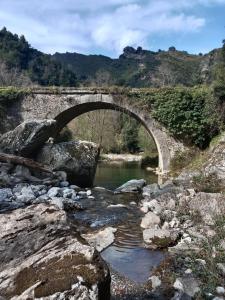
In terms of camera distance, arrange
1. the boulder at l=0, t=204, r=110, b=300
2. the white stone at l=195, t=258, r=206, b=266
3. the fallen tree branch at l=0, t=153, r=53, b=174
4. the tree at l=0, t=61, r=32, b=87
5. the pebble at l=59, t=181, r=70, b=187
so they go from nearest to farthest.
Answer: the boulder at l=0, t=204, r=110, b=300 → the white stone at l=195, t=258, r=206, b=266 → the fallen tree branch at l=0, t=153, r=53, b=174 → the pebble at l=59, t=181, r=70, b=187 → the tree at l=0, t=61, r=32, b=87

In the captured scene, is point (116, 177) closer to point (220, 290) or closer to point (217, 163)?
point (217, 163)

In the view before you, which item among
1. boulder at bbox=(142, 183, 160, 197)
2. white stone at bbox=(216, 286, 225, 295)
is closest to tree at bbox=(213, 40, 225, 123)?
boulder at bbox=(142, 183, 160, 197)

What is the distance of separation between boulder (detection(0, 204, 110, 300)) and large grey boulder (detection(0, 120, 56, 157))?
12399 mm

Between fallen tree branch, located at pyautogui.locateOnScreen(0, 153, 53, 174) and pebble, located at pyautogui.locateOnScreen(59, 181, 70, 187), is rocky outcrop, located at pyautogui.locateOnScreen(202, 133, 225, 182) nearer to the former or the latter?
pebble, located at pyautogui.locateOnScreen(59, 181, 70, 187)

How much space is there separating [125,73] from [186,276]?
82496mm

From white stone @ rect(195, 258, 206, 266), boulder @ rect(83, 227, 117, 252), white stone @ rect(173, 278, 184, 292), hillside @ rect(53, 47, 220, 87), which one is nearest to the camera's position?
white stone @ rect(173, 278, 184, 292)

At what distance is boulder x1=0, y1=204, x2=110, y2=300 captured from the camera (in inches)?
153

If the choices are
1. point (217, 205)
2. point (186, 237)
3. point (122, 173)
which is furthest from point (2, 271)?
point (122, 173)

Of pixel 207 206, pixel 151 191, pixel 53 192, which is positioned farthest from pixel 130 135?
pixel 207 206

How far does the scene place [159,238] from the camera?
8867 mm

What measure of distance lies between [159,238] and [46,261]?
15.8 ft

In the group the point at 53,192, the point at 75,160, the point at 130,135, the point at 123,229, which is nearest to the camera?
the point at 123,229

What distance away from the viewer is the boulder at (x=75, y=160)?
1689 cm

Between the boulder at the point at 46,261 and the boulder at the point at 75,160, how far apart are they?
11.6m
